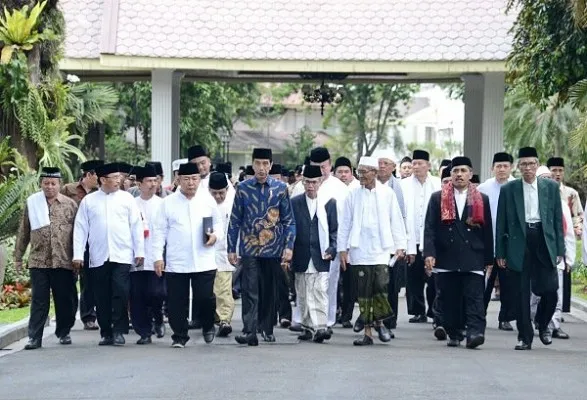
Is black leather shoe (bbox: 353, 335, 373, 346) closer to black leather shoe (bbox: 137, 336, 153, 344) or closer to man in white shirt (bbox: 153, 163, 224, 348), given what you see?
man in white shirt (bbox: 153, 163, 224, 348)

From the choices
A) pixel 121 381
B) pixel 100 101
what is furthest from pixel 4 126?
pixel 121 381

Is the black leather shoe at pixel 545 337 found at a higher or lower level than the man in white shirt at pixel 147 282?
lower

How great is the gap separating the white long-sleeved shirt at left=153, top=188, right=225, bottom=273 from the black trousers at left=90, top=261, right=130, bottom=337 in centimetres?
51

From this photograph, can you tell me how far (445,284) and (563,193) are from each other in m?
4.62

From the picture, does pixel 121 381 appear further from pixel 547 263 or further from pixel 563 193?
pixel 563 193

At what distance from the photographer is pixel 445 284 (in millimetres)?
15578

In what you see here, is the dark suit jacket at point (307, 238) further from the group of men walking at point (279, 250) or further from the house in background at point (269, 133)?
the house in background at point (269, 133)

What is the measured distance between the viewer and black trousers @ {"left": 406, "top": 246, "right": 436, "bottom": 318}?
1852 centimetres

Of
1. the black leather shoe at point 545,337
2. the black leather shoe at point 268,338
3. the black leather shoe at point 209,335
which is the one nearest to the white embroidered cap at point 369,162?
the black leather shoe at point 268,338

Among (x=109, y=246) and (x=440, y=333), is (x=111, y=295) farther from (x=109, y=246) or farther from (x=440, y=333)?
(x=440, y=333)

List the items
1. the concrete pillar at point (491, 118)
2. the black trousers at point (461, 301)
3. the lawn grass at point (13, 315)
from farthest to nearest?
1. the concrete pillar at point (491, 118)
2. the lawn grass at point (13, 315)
3. the black trousers at point (461, 301)

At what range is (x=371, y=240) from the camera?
15820 millimetres

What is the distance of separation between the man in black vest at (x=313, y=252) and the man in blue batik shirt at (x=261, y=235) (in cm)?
53

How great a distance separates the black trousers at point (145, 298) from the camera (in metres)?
16.1
